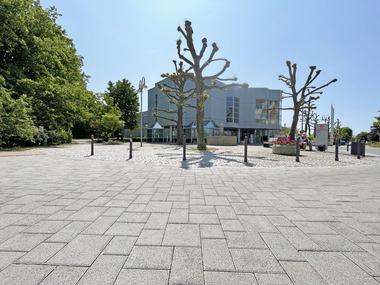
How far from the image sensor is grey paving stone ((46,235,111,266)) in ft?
5.83

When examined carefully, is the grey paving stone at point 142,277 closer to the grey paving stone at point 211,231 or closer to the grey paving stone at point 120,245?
the grey paving stone at point 120,245

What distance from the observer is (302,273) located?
1.65m

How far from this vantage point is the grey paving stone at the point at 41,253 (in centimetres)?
179

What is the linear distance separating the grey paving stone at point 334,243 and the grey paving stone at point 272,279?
81 cm

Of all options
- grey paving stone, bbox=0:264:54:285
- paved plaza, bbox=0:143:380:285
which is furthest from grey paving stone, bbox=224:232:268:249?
grey paving stone, bbox=0:264:54:285

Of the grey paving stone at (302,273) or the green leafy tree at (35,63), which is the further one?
the green leafy tree at (35,63)

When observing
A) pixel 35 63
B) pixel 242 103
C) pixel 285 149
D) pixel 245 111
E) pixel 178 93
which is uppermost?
pixel 242 103

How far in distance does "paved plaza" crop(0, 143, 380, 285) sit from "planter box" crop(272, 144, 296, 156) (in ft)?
26.9

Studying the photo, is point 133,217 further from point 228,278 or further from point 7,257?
point 228,278

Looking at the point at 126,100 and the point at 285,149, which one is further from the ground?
the point at 126,100

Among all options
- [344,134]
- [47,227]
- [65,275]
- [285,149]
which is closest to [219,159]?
[285,149]

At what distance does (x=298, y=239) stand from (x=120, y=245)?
2.06m

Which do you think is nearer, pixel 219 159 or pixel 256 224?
pixel 256 224

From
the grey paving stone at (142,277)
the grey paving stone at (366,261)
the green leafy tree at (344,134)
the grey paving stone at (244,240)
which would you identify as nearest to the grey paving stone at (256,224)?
the grey paving stone at (244,240)
